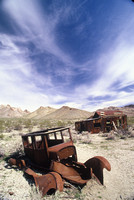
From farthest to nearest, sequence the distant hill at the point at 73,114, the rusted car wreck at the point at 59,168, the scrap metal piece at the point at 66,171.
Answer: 1. the distant hill at the point at 73,114
2. the scrap metal piece at the point at 66,171
3. the rusted car wreck at the point at 59,168

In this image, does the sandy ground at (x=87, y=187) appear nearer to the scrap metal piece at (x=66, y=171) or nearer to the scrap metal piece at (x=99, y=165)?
the scrap metal piece at (x=99, y=165)

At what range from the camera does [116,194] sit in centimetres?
388

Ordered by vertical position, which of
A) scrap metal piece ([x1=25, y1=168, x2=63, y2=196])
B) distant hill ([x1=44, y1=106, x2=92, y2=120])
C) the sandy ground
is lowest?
the sandy ground

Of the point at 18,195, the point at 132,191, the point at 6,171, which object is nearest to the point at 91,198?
the point at 132,191

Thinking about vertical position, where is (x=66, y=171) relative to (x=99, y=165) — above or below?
below

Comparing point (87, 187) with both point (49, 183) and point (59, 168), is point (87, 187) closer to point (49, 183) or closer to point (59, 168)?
point (59, 168)

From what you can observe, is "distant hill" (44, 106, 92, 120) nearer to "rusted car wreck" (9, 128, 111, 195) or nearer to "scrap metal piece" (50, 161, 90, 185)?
"rusted car wreck" (9, 128, 111, 195)

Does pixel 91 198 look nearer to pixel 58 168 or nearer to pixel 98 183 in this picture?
pixel 98 183

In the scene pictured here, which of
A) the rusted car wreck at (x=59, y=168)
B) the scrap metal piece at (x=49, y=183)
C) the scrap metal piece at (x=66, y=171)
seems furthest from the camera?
the scrap metal piece at (x=66, y=171)

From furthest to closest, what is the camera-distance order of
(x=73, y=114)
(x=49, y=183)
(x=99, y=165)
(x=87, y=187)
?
1. (x=73, y=114)
2. (x=99, y=165)
3. (x=87, y=187)
4. (x=49, y=183)

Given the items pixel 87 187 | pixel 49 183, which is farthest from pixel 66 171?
pixel 49 183

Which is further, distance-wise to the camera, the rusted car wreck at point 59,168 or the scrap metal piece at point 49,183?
the rusted car wreck at point 59,168

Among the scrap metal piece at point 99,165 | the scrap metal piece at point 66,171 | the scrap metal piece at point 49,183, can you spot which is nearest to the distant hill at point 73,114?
the scrap metal piece at point 66,171

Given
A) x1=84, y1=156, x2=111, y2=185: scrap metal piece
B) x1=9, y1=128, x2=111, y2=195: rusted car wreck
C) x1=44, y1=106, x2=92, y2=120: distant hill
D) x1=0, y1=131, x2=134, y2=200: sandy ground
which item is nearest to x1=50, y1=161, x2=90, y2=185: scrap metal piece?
x1=9, y1=128, x2=111, y2=195: rusted car wreck
